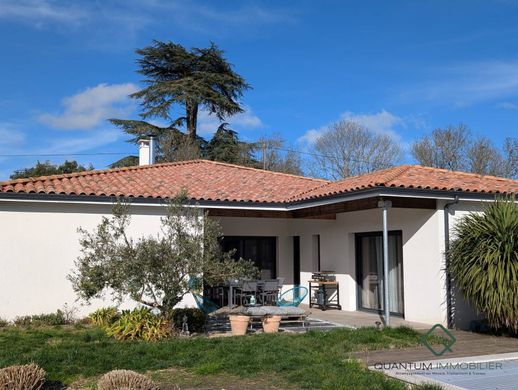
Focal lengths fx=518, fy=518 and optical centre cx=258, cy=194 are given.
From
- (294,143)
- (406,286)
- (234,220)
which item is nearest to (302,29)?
(234,220)

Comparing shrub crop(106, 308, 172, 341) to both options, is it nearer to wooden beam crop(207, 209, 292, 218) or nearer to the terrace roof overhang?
the terrace roof overhang

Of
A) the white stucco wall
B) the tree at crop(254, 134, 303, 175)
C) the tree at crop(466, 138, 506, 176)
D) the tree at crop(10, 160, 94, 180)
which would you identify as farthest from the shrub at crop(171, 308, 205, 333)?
the tree at crop(10, 160, 94, 180)

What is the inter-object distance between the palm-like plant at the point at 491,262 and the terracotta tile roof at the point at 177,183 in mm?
5117

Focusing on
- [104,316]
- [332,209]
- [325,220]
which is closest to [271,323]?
[104,316]

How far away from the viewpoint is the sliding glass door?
12680 millimetres

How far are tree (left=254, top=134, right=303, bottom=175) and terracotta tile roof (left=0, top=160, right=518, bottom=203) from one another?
49.2 ft

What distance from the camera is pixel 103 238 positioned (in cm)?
913

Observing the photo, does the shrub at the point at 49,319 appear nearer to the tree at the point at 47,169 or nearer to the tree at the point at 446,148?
the tree at the point at 47,169

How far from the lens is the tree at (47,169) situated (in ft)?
109

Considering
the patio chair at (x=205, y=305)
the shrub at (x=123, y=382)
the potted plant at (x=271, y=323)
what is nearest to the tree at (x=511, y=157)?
the patio chair at (x=205, y=305)

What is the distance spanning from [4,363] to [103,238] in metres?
2.62

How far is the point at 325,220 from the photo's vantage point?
50.0 feet

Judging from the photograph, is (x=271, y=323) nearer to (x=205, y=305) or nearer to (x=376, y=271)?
(x=205, y=305)

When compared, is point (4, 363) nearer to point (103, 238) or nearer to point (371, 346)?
point (103, 238)
